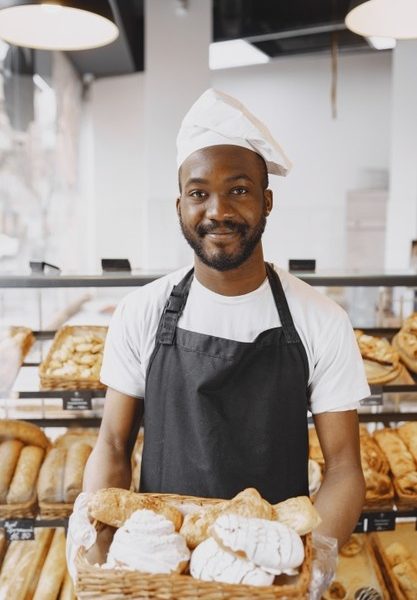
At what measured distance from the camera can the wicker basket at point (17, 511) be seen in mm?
2078

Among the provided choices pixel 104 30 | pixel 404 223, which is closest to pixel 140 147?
pixel 404 223

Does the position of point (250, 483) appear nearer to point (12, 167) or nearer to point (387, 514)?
point (387, 514)

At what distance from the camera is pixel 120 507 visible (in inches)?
44.6

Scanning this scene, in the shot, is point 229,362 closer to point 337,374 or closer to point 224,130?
point 337,374

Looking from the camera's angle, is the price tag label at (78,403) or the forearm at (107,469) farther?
the price tag label at (78,403)

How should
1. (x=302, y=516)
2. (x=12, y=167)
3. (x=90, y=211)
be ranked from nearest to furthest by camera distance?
(x=302, y=516) < (x=12, y=167) < (x=90, y=211)

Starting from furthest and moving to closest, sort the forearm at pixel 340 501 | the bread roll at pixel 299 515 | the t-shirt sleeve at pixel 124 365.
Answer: the t-shirt sleeve at pixel 124 365 → the forearm at pixel 340 501 → the bread roll at pixel 299 515

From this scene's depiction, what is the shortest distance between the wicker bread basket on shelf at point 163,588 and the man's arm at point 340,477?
0.47 metres

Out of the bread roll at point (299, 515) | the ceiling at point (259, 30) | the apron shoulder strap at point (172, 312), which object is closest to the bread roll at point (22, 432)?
the apron shoulder strap at point (172, 312)

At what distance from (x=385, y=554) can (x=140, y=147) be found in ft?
16.9

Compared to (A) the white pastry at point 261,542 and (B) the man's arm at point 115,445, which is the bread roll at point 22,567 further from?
(A) the white pastry at point 261,542

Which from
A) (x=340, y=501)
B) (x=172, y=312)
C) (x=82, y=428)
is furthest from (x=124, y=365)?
(x=82, y=428)

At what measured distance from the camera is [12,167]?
183 inches

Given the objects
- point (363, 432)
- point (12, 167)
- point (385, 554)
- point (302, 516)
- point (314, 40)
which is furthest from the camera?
point (314, 40)
